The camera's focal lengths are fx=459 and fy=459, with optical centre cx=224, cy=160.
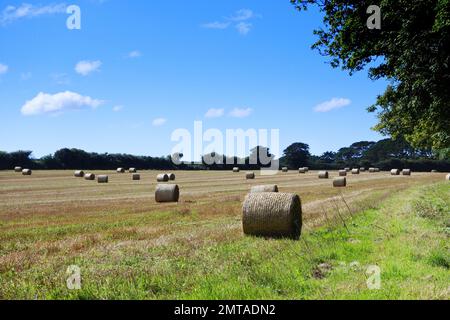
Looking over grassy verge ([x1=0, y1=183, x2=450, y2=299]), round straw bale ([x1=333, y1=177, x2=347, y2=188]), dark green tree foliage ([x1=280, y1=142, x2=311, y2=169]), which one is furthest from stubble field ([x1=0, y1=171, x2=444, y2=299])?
dark green tree foliage ([x1=280, y1=142, x2=311, y2=169])

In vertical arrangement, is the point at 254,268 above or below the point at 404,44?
below

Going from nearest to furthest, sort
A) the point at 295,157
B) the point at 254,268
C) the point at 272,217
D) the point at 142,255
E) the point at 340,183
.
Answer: the point at 254,268
the point at 142,255
the point at 272,217
the point at 340,183
the point at 295,157

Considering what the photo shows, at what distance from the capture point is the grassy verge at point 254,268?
7863 millimetres

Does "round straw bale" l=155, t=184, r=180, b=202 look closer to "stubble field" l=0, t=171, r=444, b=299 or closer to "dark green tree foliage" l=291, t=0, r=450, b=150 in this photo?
"stubble field" l=0, t=171, r=444, b=299

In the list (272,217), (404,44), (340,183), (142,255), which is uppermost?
(404,44)

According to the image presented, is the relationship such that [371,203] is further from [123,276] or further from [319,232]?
[123,276]

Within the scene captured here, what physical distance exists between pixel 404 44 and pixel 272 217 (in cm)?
782

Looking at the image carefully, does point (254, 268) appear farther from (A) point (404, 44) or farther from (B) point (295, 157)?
(B) point (295, 157)

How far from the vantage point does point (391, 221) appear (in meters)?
16.1

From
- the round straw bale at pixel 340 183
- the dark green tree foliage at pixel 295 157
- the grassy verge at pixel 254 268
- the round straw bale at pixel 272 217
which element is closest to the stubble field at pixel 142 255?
the grassy verge at pixel 254 268

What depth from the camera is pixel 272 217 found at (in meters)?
14.4

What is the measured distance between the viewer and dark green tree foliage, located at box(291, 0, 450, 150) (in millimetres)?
15492

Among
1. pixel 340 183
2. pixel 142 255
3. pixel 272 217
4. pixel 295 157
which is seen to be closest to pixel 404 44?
pixel 272 217
